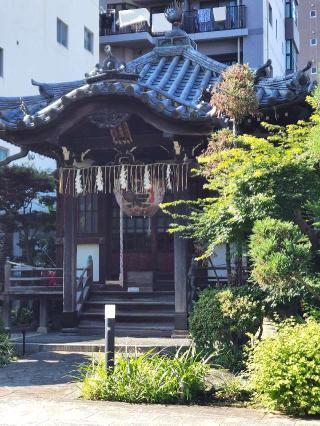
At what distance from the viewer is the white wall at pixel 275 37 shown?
34.2 meters

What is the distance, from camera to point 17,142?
14.1 m

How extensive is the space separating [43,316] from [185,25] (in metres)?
24.4

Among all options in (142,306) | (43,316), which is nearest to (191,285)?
(142,306)

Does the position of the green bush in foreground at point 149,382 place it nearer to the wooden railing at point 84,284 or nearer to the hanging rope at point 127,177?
the hanging rope at point 127,177

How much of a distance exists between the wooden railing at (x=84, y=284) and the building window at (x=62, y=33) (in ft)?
54.9

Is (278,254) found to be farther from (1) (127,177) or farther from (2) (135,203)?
(2) (135,203)

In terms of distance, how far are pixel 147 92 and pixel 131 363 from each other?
21.0 ft

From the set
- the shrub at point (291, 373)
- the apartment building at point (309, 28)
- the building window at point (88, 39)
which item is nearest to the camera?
the shrub at point (291, 373)

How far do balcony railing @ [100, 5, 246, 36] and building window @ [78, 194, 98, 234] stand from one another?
1986 centimetres

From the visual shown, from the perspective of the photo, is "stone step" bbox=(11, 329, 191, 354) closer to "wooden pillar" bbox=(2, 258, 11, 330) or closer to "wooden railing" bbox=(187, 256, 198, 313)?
"wooden pillar" bbox=(2, 258, 11, 330)

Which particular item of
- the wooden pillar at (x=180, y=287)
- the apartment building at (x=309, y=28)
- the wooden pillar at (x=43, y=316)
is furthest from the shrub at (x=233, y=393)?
the apartment building at (x=309, y=28)

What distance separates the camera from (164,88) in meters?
15.2

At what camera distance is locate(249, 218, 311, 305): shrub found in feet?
25.0

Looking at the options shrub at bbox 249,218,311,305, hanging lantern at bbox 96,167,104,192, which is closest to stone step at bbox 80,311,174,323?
hanging lantern at bbox 96,167,104,192
